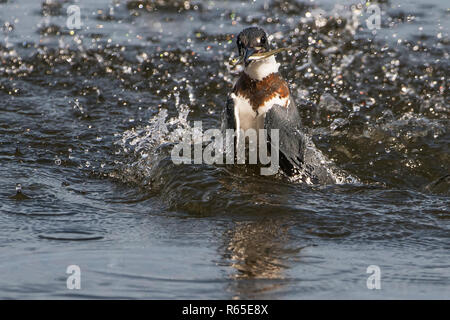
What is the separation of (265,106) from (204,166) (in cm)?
56

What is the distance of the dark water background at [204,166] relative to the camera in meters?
3.58

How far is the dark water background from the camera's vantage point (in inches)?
141

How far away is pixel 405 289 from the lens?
11.0 feet

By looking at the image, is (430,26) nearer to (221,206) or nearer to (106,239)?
(221,206)

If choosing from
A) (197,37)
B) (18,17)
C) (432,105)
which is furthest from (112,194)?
(18,17)

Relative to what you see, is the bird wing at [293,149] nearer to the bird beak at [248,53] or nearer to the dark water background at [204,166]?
the dark water background at [204,166]

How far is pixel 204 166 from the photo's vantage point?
516 cm

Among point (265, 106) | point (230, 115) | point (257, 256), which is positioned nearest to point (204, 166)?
point (230, 115)

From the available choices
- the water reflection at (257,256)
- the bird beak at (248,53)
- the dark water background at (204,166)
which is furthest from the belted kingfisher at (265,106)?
the water reflection at (257,256)

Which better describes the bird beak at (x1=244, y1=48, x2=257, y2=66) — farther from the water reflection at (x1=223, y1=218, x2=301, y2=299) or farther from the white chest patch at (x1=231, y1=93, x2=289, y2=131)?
the water reflection at (x1=223, y1=218, x2=301, y2=299)

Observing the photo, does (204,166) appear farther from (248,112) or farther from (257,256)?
(257,256)

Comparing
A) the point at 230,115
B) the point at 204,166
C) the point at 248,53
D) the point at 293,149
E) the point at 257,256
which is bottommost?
the point at 257,256

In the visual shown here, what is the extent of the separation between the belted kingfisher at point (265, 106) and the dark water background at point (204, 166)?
21 cm

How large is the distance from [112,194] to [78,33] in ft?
12.9
